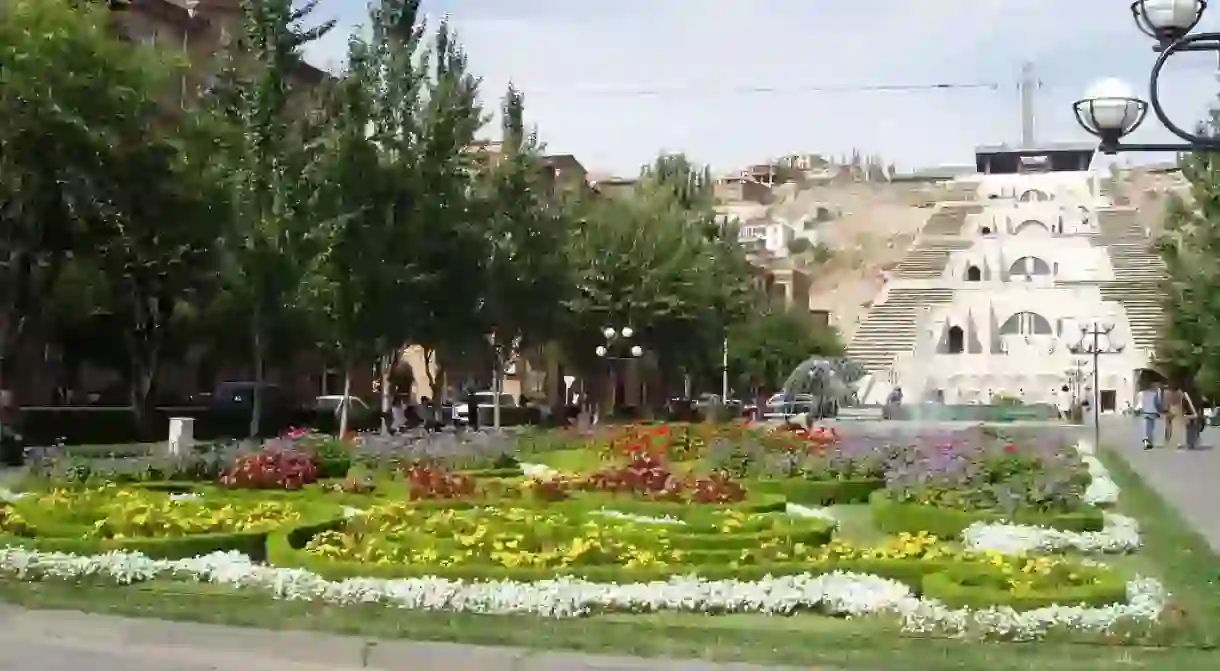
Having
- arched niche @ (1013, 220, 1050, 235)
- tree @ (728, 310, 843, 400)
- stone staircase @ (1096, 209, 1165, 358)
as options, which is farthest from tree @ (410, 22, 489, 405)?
arched niche @ (1013, 220, 1050, 235)

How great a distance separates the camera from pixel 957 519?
16.5 meters

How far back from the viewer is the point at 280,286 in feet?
113

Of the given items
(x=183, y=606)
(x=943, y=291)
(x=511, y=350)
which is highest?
(x=943, y=291)

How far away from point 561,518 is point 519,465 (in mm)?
10736

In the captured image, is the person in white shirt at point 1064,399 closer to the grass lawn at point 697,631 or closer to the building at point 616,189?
the building at point 616,189

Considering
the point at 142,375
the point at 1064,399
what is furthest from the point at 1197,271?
the point at 1064,399

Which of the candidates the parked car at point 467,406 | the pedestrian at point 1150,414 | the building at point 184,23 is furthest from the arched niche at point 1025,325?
the pedestrian at point 1150,414

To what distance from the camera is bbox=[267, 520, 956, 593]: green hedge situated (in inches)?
455

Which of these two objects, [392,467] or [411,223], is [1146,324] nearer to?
[411,223]

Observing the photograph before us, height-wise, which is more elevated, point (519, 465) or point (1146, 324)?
point (1146, 324)

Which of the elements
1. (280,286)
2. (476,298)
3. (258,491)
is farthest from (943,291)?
(258,491)

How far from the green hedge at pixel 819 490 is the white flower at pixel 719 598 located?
386 inches

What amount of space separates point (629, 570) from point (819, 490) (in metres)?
10.4

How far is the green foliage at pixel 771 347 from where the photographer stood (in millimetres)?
83312
